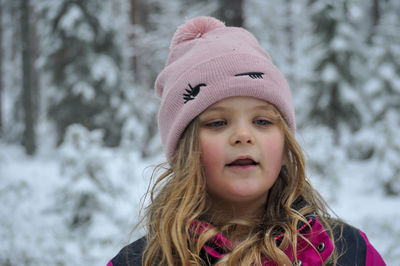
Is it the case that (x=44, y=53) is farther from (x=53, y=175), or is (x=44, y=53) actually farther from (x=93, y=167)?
(x=93, y=167)

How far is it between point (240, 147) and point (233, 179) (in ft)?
0.54

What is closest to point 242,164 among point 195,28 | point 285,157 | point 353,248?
point 285,157

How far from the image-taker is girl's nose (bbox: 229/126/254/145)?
1614 mm

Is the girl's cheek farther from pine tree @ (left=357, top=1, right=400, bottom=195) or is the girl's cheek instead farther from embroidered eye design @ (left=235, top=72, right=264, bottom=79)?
pine tree @ (left=357, top=1, right=400, bottom=195)

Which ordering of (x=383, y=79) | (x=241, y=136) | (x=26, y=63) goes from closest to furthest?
(x=241, y=136)
(x=383, y=79)
(x=26, y=63)

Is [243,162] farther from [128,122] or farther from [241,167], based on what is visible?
[128,122]

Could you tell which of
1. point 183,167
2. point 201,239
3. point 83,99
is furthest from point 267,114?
point 83,99

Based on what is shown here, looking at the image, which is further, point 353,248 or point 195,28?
point 195,28

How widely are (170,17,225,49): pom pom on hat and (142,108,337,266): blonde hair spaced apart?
0.64m

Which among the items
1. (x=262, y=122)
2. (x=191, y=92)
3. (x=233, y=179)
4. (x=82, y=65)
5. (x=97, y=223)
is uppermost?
(x=82, y=65)

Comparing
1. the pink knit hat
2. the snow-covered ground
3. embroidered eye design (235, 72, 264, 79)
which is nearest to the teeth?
the pink knit hat

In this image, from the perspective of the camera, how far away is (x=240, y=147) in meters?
1.64

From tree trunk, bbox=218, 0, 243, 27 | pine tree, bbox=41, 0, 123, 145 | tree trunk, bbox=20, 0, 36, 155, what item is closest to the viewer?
tree trunk, bbox=218, 0, 243, 27

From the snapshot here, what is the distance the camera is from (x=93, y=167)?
259 inches
